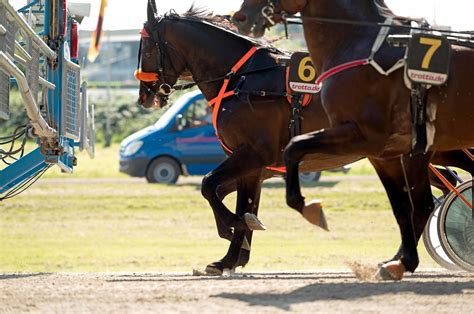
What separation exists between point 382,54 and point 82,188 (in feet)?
56.1

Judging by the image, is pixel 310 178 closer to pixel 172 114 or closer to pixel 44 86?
pixel 172 114

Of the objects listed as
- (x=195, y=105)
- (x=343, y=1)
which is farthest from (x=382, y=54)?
(x=195, y=105)

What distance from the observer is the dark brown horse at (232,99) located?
436 inches

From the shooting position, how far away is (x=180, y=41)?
11898mm

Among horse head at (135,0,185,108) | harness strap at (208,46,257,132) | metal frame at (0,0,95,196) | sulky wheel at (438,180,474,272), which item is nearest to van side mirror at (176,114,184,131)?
metal frame at (0,0,95,196)

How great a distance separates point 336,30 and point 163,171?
18.1 meters

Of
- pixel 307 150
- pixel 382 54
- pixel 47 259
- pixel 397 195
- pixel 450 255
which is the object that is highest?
pixel 382 54

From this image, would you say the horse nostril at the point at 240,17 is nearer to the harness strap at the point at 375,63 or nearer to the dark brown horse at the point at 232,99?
the harness strap at the point at 375,63

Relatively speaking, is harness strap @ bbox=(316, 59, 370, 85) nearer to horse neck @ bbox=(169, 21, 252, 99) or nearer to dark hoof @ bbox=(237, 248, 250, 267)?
horse neck @ bbox=(169, 21, 252, 99)

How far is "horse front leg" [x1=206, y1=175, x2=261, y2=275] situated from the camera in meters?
11.2

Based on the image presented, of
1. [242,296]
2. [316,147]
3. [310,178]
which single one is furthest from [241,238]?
[310,178]

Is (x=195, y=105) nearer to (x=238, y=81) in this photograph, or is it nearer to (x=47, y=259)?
(x=47, y=259)

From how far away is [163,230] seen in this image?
19500 mm

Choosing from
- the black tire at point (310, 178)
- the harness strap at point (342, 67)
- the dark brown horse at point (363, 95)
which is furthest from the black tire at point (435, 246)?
the black tire at point (310, 178)
